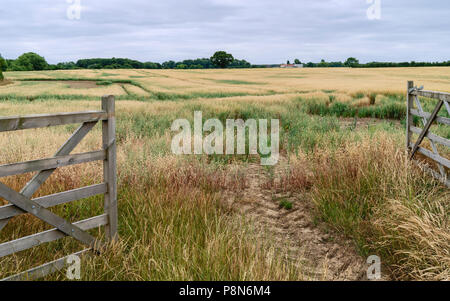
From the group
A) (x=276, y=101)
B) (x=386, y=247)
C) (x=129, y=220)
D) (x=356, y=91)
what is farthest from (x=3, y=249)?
(x=356, y=91)

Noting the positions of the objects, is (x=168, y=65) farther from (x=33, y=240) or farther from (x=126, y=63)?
(x=33, y=240)

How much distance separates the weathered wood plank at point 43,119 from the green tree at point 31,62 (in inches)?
4196

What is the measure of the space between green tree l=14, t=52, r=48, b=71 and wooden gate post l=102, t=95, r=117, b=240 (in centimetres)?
10643

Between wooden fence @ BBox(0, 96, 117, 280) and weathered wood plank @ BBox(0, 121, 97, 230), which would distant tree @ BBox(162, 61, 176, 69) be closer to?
wooden fence @ BBox(0, 96, 117, 280)

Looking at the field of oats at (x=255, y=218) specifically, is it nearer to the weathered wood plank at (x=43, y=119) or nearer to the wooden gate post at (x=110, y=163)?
the wooden gate post at (x=110, y=163)

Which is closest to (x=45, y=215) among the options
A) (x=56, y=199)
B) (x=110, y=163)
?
(x=56, y=199)

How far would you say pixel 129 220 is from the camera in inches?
178

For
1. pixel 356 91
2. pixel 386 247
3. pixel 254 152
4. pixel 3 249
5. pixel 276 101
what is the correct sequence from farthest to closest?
pixel 356 91, pixel 276 101, pixel 254 152, pixel 386 247, pixel 3 249

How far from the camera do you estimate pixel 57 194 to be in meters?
3.29

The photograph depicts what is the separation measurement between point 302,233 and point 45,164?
3257mm

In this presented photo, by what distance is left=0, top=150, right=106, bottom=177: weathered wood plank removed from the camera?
2906 millimetres

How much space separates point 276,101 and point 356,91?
7.45m

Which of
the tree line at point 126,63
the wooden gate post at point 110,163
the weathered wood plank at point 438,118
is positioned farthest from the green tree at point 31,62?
the wooden gate post at point 110,163
